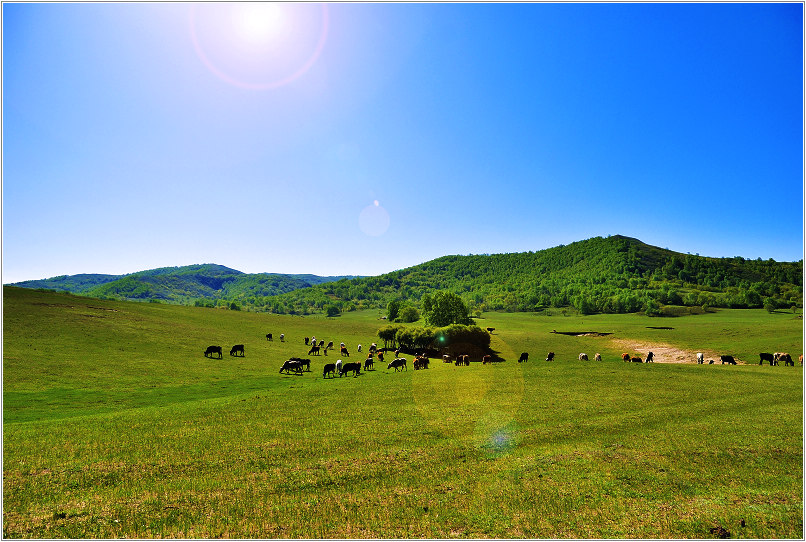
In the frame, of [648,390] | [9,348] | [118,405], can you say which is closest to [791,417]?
[648,390]

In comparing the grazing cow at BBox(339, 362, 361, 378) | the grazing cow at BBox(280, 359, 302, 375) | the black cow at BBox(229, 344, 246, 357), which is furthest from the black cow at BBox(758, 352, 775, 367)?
the black cow at BBox(229, 344, 246, 357)

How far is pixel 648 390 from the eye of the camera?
28.3 m

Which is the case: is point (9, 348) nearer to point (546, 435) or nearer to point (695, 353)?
point (546, 435)

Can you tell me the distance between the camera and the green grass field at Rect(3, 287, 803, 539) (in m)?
11.0

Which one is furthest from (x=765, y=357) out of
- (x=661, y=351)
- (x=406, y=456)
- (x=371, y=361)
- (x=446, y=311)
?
(x=446, y=311)

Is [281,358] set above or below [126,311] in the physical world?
below

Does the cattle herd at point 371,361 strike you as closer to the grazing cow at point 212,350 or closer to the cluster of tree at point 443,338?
the grazing cow at point 212,350

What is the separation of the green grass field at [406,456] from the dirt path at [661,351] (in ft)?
75.5

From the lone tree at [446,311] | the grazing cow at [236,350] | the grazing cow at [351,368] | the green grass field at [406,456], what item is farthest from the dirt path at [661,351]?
the grazing cow at [236,350]

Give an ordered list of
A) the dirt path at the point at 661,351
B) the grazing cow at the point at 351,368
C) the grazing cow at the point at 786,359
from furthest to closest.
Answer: the dirt path at the point at 661,351 → the grazing cow at the point at 786,359 → the grazing cow at the point at 351,368

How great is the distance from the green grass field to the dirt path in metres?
23.0

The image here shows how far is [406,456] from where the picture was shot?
1563 cm

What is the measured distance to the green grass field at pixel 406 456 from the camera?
11031 mm

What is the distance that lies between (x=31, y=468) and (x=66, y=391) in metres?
19.8
